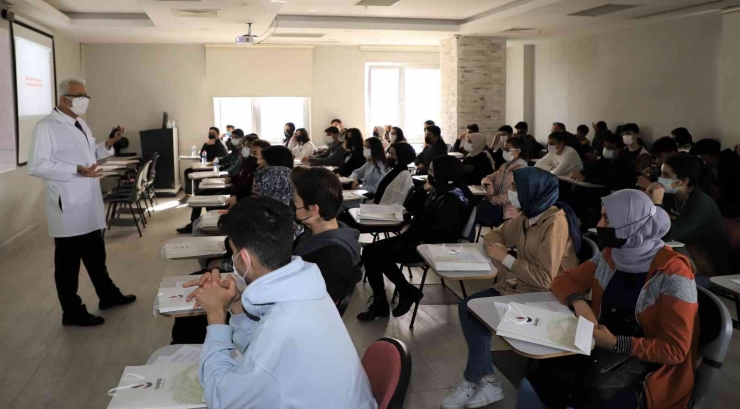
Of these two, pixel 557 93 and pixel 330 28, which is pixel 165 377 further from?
pixel 557 93

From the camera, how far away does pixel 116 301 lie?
4934 millimetres

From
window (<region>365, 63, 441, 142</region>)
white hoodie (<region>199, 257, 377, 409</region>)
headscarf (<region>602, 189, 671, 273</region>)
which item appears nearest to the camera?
white hoodie (<region>199, 257, 377, 409</region>)

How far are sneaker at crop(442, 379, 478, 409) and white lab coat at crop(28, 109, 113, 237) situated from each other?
9.34ft

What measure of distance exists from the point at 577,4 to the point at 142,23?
22.0ft

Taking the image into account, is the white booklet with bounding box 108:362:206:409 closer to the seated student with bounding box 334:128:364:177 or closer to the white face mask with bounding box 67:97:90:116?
the white face mask with bounding box 67:97:90:116

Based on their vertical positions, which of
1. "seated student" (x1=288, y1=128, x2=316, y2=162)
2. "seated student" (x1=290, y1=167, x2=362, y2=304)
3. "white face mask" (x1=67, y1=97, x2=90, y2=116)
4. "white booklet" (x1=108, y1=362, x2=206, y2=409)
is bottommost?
"white booklet" (x1=108, y1=362, x2=206, y2=409)

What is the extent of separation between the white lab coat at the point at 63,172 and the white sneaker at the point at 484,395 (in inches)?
116

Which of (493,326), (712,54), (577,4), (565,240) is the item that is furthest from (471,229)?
(712,54)

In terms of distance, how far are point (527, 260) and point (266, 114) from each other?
11390 mm

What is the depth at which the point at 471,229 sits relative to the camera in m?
4.46

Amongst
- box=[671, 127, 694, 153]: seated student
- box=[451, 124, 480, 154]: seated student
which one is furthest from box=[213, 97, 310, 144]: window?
box=[671, 127, 694, 153]: seated student

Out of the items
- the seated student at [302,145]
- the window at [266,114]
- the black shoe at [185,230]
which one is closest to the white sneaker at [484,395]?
the black shoe at [185,230]

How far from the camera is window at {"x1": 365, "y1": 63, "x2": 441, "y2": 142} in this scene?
14.3 m

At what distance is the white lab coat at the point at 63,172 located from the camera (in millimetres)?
4293
